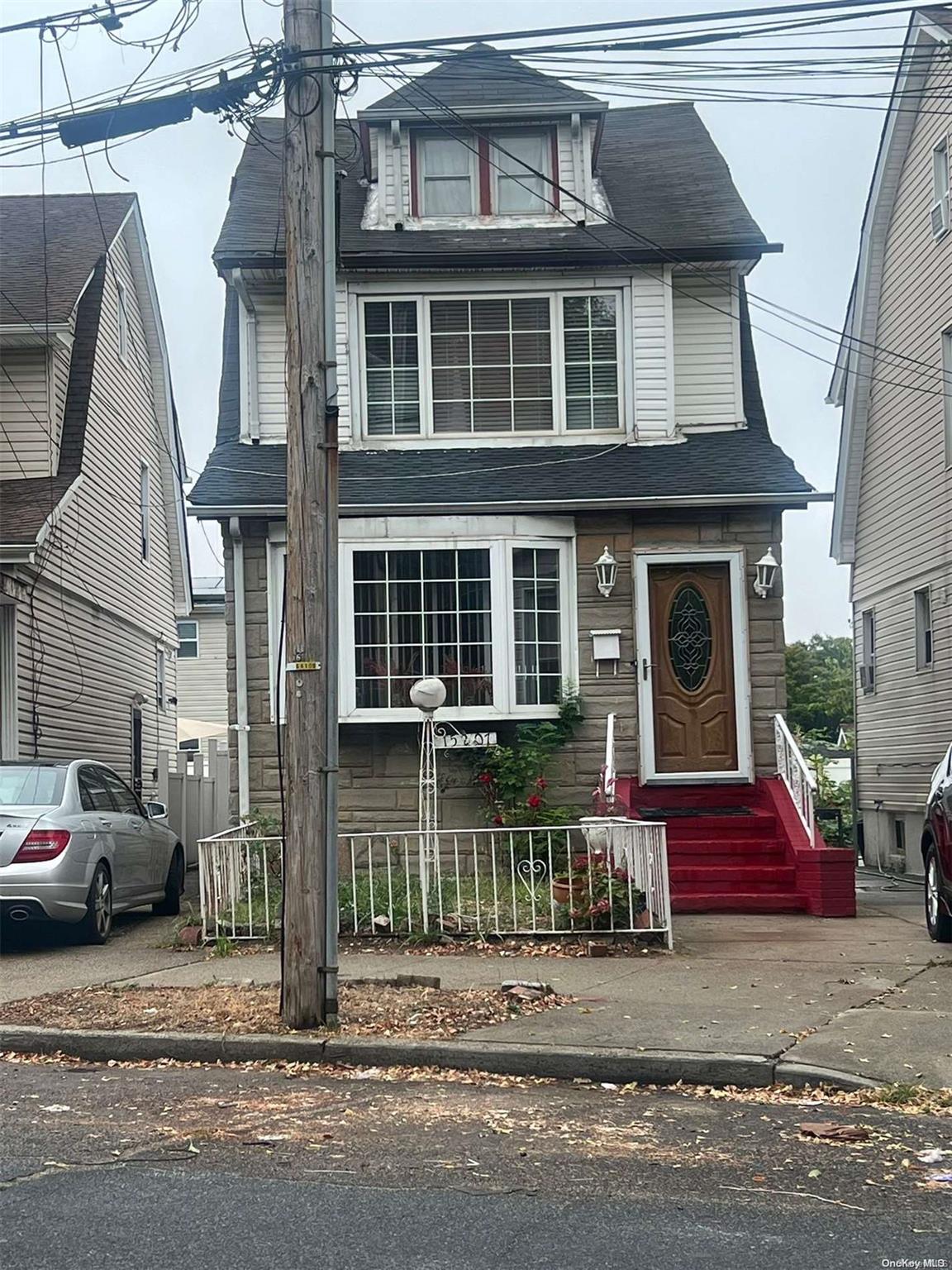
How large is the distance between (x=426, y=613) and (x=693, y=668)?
281 cm

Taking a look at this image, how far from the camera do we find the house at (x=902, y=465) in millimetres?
18719

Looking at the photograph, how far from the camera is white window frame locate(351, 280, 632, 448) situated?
50.5 feet

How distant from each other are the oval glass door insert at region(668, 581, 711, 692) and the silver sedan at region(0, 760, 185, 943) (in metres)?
5.61

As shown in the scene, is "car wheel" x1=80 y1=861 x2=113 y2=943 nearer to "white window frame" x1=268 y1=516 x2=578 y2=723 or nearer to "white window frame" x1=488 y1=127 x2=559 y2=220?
"white window frame" x1=268 y1=516 x2=578 y2=723

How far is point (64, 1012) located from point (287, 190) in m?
4.90

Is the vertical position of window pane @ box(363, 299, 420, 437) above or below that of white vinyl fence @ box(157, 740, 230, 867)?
above

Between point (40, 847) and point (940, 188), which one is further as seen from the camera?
point (940, 188)

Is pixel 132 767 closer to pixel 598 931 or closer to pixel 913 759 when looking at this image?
pixel 913 759

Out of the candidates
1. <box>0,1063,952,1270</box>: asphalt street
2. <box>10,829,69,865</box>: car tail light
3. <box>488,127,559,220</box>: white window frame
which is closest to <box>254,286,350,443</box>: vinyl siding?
<box>488,127,559,220</box>: white window frame

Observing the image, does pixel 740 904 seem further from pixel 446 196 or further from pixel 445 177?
pixel 445 177

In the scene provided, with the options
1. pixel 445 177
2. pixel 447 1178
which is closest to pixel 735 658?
pixel 445 177

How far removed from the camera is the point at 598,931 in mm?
10508

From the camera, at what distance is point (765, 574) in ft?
47.2

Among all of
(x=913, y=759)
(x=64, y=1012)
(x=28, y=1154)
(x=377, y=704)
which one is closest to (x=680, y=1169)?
(x=28, y=1154)
